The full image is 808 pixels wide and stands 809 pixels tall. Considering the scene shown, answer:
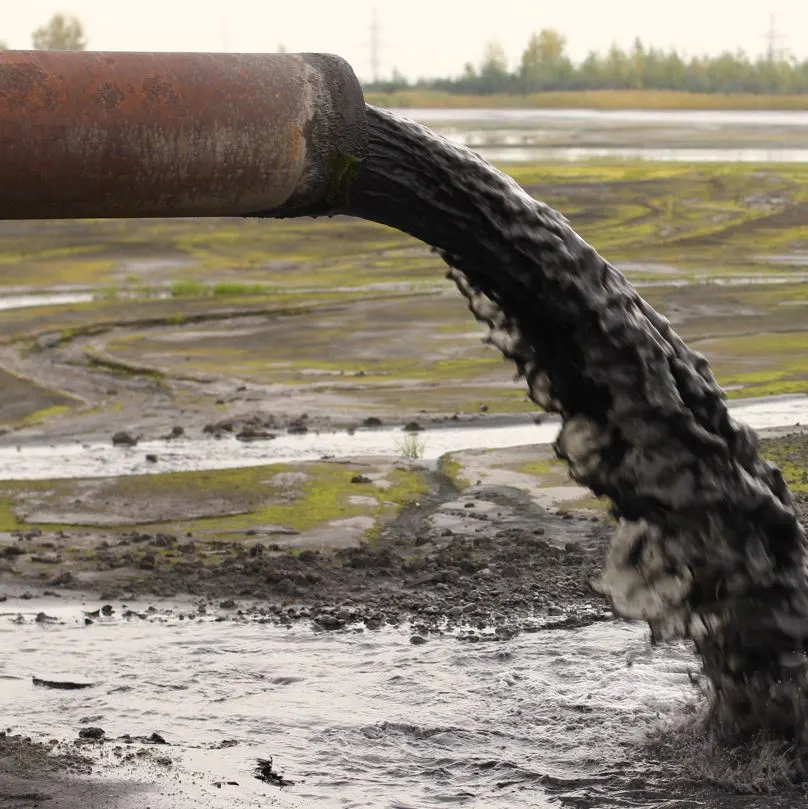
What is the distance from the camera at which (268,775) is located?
17.0ft

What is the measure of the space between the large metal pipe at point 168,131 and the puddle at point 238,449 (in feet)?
16.1

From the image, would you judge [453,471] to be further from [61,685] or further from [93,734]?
[93,734]

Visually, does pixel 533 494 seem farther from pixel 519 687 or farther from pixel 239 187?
pixel 239 187

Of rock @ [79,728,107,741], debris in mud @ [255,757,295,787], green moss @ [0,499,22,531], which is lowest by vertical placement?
debris in mud @ [255,757,295,787]

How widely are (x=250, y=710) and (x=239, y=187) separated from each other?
210 centimetres

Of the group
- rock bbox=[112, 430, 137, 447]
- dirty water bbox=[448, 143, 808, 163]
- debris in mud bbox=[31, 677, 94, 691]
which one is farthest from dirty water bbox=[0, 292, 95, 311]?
dirty water bbox=[448, 143, 808, 163]

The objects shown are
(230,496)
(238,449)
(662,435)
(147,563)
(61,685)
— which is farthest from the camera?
(238,449)

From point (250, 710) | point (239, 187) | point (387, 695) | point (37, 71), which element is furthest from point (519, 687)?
point (37, 71)

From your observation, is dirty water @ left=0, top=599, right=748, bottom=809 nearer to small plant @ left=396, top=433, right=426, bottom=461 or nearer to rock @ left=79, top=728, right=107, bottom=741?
rock @ left=79, top=728, right=107, bottom=741

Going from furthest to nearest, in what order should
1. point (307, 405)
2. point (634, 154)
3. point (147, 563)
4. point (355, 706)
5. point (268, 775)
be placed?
point (634, 154) → point (307, 405) → point (147, 563) → point (355, 706) → point (268, 775)

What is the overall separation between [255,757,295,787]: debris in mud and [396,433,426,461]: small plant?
14.3 ft

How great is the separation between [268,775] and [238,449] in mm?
5029

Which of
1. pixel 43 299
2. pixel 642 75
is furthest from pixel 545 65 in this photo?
pixel 43 299

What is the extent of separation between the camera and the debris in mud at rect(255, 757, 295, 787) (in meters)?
5.11
